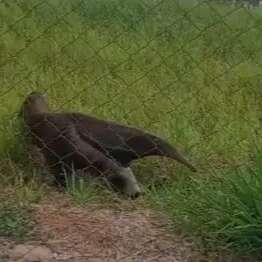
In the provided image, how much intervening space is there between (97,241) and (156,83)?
8.20 feet

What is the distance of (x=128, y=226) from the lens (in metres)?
3.19

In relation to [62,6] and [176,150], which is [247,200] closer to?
[176,150]

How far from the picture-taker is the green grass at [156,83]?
11.7 feet

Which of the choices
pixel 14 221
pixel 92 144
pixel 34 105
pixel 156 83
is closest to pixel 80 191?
pixel 92 144

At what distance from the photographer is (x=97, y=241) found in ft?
9.95

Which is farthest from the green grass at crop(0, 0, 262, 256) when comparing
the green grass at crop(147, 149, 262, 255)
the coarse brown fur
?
the coarse brown fur

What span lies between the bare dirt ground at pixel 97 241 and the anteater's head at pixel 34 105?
882 mm

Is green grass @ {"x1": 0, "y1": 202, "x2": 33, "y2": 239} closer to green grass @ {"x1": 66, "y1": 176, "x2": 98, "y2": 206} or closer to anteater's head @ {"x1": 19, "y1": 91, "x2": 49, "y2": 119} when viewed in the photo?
green grass @ {"x1": 66, "y1": 176, "x2": 98, "y2": 206}

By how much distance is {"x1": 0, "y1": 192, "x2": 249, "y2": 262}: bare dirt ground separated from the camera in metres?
2.94

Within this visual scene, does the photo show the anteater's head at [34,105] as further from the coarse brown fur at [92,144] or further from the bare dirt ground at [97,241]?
the bare dirt ground at [97,241]

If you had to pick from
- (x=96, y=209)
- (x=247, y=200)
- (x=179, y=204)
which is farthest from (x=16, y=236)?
(x=247, y=200)

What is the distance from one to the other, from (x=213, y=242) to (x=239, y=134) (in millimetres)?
1430

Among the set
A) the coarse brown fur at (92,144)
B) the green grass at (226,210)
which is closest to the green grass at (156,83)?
the green grass at (226,210)

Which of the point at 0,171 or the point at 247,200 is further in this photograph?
the point at 0,171
